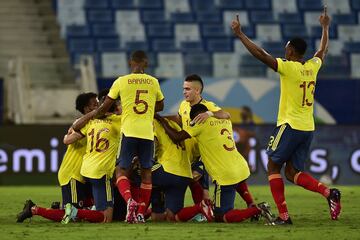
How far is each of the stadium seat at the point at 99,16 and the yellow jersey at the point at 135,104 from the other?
15.2 meters

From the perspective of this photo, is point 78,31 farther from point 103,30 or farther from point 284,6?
point 284,6

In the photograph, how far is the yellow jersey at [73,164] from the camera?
13180 mm

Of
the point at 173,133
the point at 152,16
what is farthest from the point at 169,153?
the point at 152,16

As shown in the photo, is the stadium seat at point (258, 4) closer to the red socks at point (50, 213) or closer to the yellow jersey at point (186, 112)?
the yellow jersey at point (186, 112)

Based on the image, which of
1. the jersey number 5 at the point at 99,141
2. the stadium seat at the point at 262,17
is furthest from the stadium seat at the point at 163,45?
the jersey number 5 at the point at 99,141

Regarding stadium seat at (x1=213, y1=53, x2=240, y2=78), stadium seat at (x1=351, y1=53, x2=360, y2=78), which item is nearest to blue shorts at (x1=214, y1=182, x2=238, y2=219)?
stadium seat at (x1=213, y1=53, x2=240, y2=78)

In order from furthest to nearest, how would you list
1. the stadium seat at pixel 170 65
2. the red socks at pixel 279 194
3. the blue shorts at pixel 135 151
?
the stadium seat at pixel 170 65, the blue shorts at pixel 135 151, the red socks at pixel 279 194

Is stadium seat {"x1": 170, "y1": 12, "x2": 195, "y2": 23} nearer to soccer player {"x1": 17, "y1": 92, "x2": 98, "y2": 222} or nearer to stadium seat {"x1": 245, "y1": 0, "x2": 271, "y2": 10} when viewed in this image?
stadium seat {"x1": 245, "y1": 0, "x2": 271, "y2": 10}

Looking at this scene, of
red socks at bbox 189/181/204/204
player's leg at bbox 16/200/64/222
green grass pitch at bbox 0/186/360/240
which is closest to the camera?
green grass pitch at bbox 0/186/360/240

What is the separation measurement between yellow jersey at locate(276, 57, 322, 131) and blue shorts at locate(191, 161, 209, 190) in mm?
1316

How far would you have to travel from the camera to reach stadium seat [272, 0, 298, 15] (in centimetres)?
2941

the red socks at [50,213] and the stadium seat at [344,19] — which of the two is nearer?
the red socks at [50,213]

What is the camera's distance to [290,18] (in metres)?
29.2

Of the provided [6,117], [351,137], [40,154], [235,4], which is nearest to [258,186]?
[351,137]
